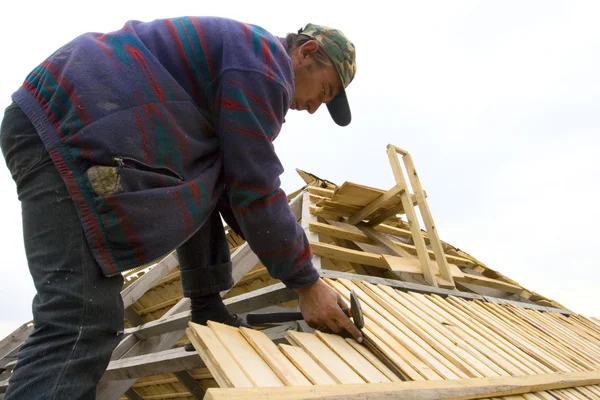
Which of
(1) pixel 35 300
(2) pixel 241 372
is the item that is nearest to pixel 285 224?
(2) pixel 241 372

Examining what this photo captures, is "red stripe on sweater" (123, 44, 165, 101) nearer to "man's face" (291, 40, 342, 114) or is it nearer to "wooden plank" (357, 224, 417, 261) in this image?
"man's face" (291, 40, 342, 114)

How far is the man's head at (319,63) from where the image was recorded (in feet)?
7.34

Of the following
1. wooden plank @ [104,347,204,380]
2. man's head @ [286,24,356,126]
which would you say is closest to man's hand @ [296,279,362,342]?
wooden plank @ [104,347,204,380]

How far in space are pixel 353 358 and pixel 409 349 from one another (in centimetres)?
52

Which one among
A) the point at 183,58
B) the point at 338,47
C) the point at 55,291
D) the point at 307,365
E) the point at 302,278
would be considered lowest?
the point at 307,365

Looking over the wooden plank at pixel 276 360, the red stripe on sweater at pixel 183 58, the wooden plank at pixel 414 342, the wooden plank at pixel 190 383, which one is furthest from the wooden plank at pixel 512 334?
the wooden plank at pixel 190 383

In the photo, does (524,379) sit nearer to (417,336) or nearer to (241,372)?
(417,336)

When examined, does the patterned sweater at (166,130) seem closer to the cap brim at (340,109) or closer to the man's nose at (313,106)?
the man's nose at (313,106)

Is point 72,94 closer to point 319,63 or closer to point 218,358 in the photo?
point 218,358

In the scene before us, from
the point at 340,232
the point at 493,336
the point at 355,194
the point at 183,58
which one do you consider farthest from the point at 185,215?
the point at 355,194

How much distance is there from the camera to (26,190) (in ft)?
5.35

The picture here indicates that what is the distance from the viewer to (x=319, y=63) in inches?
89.3

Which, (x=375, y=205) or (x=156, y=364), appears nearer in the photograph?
(x=156, y=364)

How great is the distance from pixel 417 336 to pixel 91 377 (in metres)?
1.81
